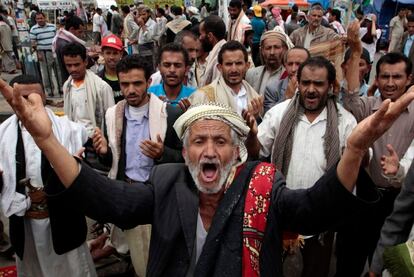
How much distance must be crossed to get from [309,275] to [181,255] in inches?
69.6

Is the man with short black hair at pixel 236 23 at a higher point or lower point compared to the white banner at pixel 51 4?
lower

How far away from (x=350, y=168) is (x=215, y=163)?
61cm

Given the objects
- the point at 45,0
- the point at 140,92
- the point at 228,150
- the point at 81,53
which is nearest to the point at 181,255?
the point at 228,150

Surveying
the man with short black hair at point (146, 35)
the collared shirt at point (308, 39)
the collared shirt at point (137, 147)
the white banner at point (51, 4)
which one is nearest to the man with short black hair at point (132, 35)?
the man with short black hair at point (146, 35)

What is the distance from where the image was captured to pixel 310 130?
9.68ft

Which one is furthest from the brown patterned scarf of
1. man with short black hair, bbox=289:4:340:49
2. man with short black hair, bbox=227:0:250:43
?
man with short black hair, bbox=227:0:250:43

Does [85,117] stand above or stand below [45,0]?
below

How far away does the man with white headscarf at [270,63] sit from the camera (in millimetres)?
4160

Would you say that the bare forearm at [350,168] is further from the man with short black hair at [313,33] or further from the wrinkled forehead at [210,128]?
the man with short black hair at [313,33]

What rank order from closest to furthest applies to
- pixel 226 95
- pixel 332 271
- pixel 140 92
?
pixel 140 92, pixel 226 95, pixel 332 271

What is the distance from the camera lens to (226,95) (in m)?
3.61

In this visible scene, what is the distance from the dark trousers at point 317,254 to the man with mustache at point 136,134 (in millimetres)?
1192

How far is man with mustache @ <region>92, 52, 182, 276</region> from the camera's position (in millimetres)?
3109

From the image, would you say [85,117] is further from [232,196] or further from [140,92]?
[232,196]
